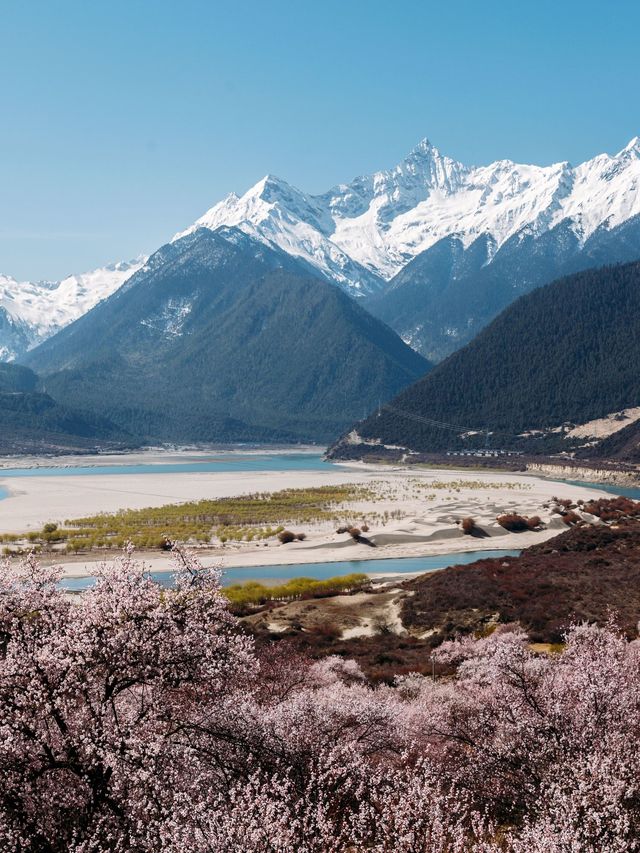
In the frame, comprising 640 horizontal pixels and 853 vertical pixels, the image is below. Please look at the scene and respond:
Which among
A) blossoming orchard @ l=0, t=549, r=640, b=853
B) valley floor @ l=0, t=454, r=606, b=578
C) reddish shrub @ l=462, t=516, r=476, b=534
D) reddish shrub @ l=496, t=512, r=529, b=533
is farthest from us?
reddish shrub @ l=496, t=512, r=529, b=533

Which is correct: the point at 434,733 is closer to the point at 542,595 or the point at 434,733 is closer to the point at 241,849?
the point at 241,849

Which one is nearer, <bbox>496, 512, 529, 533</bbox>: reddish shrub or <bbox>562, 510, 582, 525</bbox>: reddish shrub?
<bbox>496, 512, 529, 533</bbox>: reddish shrub

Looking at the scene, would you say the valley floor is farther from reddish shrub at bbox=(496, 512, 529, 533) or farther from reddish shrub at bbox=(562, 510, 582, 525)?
reddish shrub at bbox=(562, 510, 582, 525)

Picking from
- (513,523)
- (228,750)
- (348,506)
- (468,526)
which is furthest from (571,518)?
(228,750)

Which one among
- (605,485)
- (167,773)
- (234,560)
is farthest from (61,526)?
(605,485)

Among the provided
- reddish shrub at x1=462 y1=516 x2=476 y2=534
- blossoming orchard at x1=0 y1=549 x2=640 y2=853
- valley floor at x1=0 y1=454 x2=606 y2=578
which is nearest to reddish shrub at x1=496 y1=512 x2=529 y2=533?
valley floor at x1=0 y1=454 x2=606 y2=578

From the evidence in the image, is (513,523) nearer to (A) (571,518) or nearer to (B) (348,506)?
(A) (571,518)
